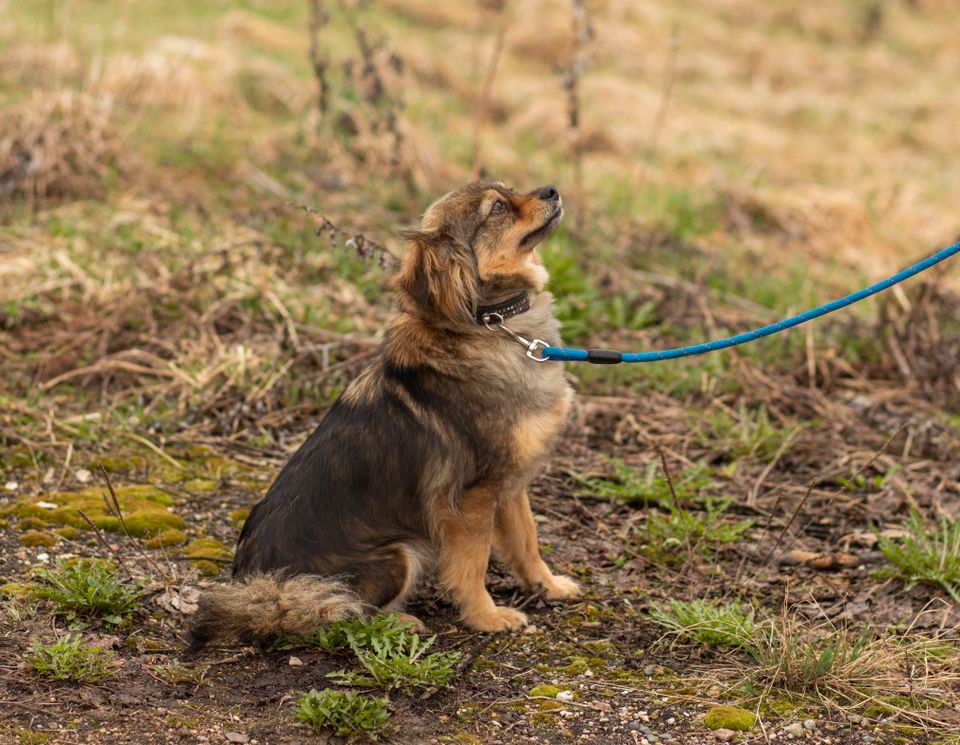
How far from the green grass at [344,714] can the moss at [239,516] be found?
5.04 ft

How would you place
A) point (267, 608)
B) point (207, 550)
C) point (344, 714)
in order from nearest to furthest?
point (344, 714), point (267, 608), point (207, 550)

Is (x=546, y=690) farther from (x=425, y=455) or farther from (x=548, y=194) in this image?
(x=548, y=194)

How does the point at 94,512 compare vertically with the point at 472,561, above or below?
below

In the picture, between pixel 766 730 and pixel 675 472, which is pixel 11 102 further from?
pixel 766 730

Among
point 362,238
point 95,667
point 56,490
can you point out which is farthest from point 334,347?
point 95,667

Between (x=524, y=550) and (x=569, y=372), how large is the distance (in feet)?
6.66

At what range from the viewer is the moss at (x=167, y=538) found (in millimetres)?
4289

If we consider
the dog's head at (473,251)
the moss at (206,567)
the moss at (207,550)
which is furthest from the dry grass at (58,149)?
the dog's head at (473,251)

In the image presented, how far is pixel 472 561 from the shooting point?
3848mm

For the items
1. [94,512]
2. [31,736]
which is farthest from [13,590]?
[31,736]

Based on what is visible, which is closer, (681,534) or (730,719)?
(730,719)

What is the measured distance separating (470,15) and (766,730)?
46.4ft

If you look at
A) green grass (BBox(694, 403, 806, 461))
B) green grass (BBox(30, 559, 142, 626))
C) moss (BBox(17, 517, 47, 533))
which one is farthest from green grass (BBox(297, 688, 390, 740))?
green grass (BBox(694, 403, 806, 461))

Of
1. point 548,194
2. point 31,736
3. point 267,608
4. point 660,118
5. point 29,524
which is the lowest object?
point 31,736
